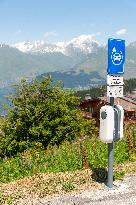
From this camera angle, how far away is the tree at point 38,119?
36062 mm

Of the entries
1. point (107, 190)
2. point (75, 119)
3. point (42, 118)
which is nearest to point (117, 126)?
point (107, 190)

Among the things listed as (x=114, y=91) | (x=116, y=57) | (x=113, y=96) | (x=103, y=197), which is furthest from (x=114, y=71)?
(x=103, y=197)

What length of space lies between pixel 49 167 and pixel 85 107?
81606mm

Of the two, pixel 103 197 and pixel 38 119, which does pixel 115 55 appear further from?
pixel 38 119

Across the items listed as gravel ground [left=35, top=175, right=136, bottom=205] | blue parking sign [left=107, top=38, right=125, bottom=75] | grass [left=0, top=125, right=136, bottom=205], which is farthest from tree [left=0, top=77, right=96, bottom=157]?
blue parking sign [left=107, top=38, right=125, bottom=75]

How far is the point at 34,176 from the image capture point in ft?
33.4

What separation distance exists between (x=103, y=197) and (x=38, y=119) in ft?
97.6

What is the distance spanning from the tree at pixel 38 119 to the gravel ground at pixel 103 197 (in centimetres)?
2507

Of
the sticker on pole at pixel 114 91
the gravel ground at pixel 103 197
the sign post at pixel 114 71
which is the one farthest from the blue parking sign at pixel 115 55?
the gravel ground at pixel 103 197

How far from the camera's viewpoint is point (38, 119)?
37844 millimetres

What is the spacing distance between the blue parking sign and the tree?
25357 millimetres

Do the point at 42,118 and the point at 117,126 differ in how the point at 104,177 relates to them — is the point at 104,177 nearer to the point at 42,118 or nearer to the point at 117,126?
the point at 117,126

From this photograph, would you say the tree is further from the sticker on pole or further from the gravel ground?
the sticker on pole

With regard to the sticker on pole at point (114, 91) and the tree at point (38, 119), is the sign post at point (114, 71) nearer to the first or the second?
the sticker on pole at point (114, 91)
